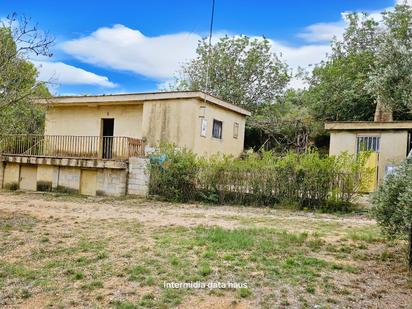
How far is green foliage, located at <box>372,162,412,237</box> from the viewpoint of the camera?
558 centimetres

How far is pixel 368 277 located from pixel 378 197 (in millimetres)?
1316

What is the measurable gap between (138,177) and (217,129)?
4.71 metres

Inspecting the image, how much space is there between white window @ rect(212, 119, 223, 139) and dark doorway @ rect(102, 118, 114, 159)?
454cm

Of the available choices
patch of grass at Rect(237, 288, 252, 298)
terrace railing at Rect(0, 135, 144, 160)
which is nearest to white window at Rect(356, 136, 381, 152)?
terrace railing at Rect(0, 135, 144, 160)

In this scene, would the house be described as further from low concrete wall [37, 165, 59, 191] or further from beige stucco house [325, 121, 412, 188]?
beige stucco house [325, 121, 412, 188]

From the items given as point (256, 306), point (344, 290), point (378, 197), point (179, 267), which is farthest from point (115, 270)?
point (378, 197)

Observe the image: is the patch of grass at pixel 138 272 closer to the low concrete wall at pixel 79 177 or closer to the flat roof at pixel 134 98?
the low concrete wall at pixel 79 177

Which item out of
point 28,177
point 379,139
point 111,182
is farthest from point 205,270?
point 28,177

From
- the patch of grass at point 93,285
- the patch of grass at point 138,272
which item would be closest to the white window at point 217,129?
the patch of grass at point 138,272

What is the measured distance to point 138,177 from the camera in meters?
15.7

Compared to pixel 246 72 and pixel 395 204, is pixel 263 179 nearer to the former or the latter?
pixel 395 204

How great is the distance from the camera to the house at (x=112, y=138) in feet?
53.7

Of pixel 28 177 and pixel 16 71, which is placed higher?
pixel 16 71

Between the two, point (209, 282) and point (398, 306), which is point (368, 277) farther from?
point (209, 282)
